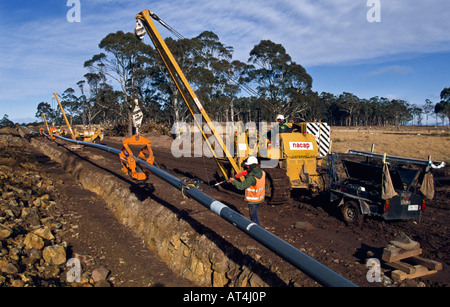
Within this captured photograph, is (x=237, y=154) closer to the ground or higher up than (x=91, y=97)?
closer to the ground

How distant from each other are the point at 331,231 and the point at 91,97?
73.2m

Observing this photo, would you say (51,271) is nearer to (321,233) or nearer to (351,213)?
(321,233)

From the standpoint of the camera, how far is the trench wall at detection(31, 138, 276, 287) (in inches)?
260

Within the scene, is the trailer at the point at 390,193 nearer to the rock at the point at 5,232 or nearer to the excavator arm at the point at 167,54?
the excavator arm at the point at 167,54

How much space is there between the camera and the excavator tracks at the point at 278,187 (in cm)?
1030

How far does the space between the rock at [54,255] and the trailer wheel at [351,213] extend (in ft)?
25.1

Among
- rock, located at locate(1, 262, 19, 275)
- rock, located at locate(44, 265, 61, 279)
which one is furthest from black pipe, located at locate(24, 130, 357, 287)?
rock, located at locate(1, 262, 19, 275)

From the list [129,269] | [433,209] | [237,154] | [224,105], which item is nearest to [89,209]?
[129,269]

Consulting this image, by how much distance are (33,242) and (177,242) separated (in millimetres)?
3637

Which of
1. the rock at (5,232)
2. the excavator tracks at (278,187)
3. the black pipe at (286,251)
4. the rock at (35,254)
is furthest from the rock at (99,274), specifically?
the excavator tracks at (278,187)

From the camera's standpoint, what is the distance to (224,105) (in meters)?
47.5

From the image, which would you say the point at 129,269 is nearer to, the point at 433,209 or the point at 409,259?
the point at 409,259

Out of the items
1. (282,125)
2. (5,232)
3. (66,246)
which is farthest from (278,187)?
(5,232)
